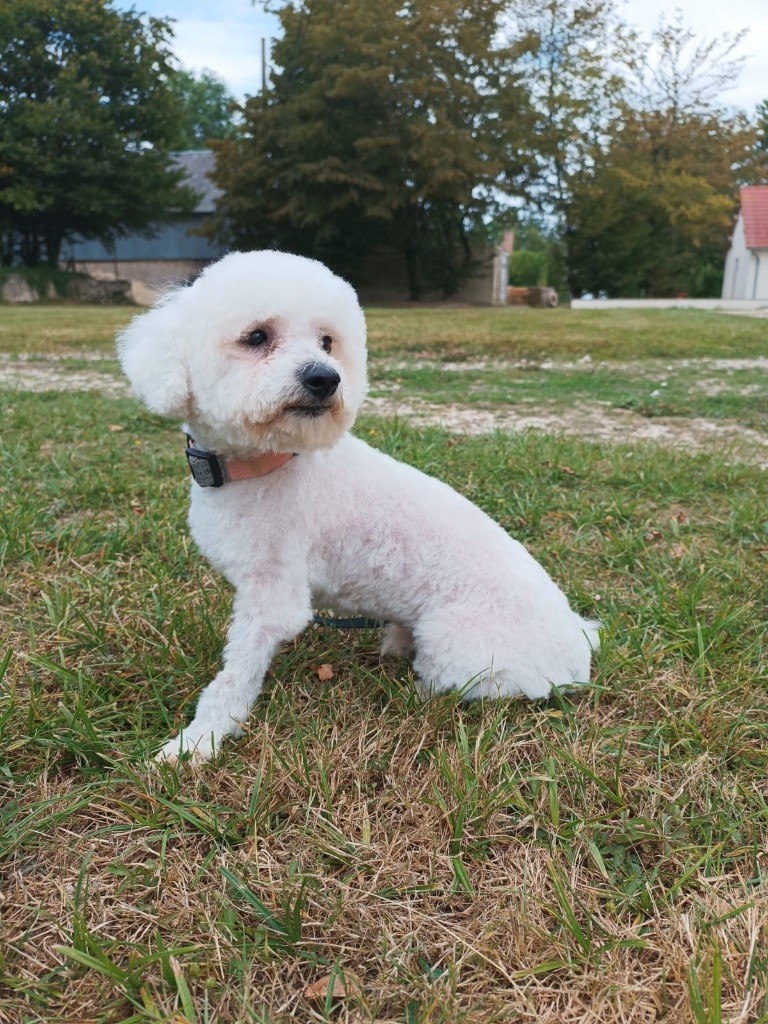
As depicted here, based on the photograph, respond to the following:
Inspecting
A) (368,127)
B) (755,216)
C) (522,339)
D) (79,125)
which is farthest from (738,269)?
(522,339)

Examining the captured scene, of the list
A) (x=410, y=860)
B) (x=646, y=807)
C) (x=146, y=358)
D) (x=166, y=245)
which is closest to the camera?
(x=410, y=860)

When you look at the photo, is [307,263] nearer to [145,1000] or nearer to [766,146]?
[145,1000]

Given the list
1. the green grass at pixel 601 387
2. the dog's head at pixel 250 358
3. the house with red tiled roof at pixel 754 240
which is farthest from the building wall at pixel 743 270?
the dog's head at pixel 250 358

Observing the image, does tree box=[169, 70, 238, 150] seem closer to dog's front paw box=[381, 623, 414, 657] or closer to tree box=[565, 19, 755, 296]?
tree box=[565, 19, 755, 296]

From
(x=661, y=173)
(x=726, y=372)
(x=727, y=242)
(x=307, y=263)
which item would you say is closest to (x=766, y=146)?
(x=727, y=242)

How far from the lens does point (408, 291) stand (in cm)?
3161

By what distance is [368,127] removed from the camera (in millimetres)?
27344

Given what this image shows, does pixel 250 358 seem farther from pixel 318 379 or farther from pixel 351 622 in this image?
pixel 351 622

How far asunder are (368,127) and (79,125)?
36.8 feet

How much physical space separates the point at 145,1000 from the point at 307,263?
165cm

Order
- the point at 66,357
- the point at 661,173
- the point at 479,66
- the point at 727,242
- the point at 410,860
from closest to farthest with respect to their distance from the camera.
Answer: the point at 410,860
the point at 66,357
the point at 479,66
the point at 661,173
the point at 727,242

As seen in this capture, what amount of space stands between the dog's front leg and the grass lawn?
0.28 ft

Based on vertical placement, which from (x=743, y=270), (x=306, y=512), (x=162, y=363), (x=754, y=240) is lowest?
(x=306, y=512)

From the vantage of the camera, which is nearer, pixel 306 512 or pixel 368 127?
pixel 306 512
